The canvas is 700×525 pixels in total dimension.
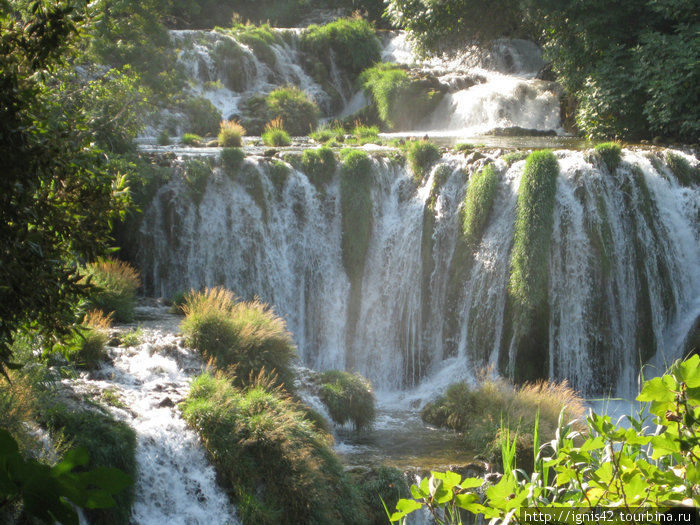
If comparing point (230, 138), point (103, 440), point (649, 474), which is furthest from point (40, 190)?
point (230, 138)

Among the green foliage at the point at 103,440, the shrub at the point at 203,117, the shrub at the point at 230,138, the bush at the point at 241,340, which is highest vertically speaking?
the shrub at the point at 203,117

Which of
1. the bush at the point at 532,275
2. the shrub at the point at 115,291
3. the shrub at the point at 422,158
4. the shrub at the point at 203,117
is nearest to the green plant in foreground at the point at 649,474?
the shrub at the point at 115,291

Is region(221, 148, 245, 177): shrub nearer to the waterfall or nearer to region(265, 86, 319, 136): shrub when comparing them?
the waterfall

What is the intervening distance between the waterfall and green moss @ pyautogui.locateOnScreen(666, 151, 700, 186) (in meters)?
0.28

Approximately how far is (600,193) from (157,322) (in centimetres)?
826

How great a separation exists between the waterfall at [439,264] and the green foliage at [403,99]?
8541 mm

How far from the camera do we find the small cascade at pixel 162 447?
6.16 metres

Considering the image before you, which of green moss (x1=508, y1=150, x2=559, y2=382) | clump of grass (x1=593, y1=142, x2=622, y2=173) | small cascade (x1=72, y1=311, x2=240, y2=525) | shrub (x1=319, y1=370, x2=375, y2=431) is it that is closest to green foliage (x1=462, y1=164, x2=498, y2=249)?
green moss (x1=508, y1=150, x2=559, y2=382)

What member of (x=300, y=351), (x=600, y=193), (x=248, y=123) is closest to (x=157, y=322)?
Result: (x=300, y=351)

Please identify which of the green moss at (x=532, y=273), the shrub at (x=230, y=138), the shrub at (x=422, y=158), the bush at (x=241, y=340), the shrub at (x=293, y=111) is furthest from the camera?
the shrub at (x=293, y=111)

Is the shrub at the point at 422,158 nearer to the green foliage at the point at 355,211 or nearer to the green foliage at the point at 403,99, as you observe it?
the green foliage at the point at 355,211

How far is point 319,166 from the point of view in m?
14.5

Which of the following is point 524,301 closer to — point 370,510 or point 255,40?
point 370,510

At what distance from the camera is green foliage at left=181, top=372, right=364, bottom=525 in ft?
21.4
